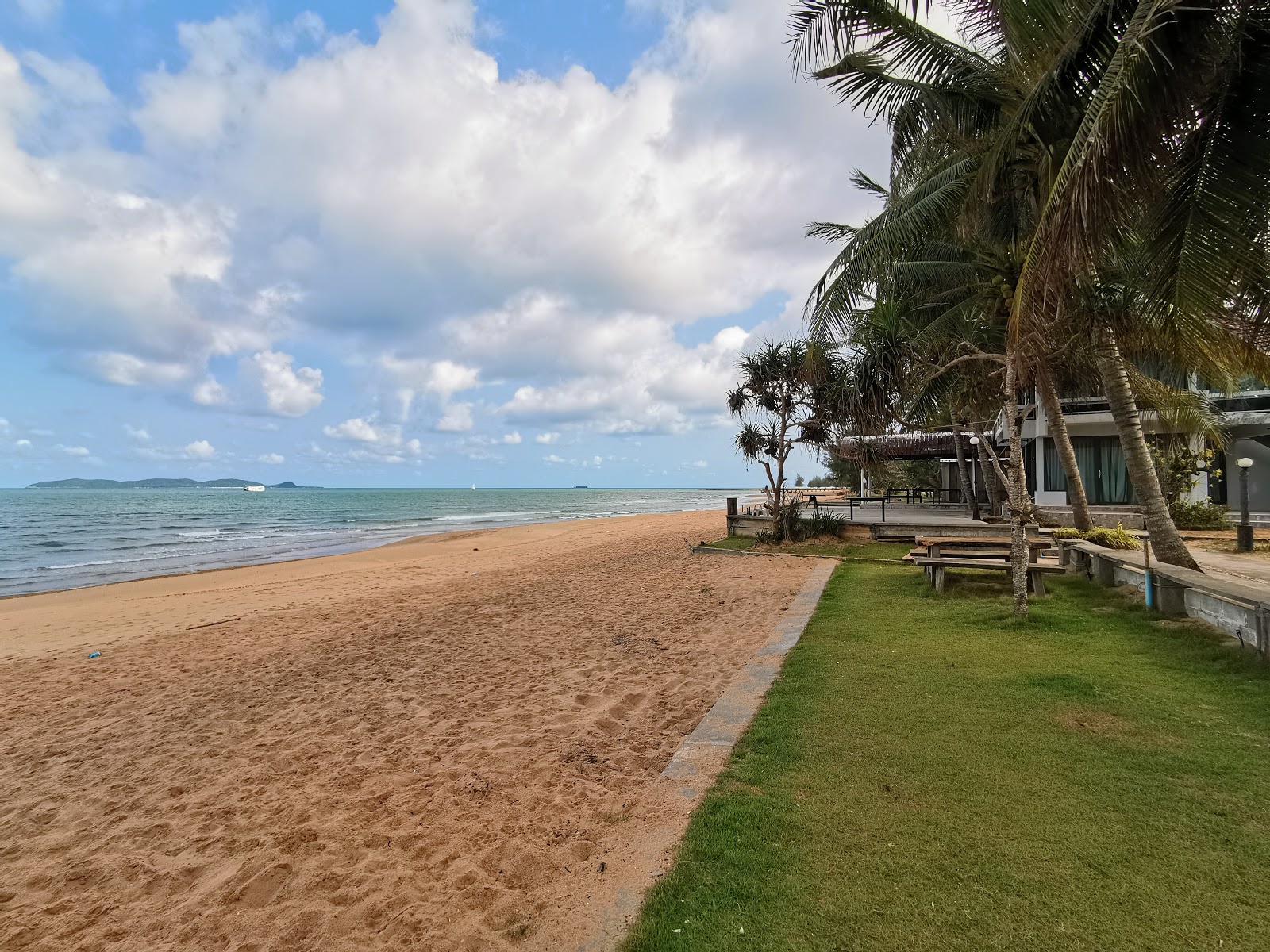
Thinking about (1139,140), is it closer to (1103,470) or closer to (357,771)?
(357,771)

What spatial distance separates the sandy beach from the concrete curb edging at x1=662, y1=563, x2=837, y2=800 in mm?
172

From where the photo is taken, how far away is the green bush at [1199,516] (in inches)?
564

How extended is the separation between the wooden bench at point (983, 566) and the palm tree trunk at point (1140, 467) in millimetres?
1114

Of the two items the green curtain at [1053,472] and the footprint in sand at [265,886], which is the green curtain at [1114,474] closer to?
the green curtain at [1053,472]

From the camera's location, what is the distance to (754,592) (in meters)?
9.27

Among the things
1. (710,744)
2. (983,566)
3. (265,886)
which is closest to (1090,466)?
(983,566)

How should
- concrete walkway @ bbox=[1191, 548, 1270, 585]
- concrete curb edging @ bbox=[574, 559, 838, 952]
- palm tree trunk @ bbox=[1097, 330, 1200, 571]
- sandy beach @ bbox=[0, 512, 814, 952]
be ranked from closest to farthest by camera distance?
concrete curb edging @ bbox=[574, 559, 838, 952]
sandy beach @ bbox=[0, 512, 814, 952]
palm tree trunk @ bbox=[1097, 330, 1200, 571]
concrete walkway @ bbox=[1191, 548, 1270, 585]

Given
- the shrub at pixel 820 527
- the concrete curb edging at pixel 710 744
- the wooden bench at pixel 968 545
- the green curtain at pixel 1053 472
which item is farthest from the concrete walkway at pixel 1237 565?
the green curtain at pixel 1053 472

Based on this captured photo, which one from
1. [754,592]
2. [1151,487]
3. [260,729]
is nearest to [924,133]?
[1151,487]

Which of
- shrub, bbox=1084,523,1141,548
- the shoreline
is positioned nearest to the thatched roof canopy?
shrub, bbox=1084,523,1141,548

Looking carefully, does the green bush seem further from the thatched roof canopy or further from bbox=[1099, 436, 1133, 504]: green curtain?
the thatched roof canopy

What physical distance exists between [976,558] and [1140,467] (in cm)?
217

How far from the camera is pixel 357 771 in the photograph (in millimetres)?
4074

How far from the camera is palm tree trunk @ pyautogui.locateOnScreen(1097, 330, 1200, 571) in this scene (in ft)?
24.1
